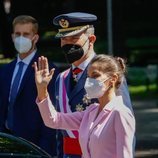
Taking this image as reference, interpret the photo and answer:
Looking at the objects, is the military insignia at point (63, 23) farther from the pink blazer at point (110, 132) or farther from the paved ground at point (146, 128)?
the paved ground at point (146, 128)

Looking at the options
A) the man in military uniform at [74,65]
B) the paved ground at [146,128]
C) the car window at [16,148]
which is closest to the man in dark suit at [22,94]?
the man in military uniform at [74,65]

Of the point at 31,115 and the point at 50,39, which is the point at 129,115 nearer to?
the point at 31,115

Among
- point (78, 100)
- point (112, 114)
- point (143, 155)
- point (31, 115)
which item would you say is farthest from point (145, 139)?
point (112, 114)

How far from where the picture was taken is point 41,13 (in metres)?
34.0

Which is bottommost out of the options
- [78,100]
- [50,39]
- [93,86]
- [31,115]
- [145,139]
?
[50,39]

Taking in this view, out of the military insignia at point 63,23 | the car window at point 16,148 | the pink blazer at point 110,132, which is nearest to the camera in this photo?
the pink blazer at point 110,132

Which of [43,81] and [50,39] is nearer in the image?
[43,81]

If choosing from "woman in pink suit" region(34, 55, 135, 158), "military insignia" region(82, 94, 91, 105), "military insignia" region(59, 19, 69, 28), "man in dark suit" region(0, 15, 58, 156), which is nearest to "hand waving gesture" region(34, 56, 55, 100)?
"woman in pink suit" region(34, 55, 135, 158)

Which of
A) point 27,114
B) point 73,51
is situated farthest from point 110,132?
point 27,114

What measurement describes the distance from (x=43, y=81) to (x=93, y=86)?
0.28m

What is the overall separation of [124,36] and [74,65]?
1708 centimetres

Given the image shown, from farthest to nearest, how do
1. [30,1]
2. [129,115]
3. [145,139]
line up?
[30,1] < [145,139] < [129,115]

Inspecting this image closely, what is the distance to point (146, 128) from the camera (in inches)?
511

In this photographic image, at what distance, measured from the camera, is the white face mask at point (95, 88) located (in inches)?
160
